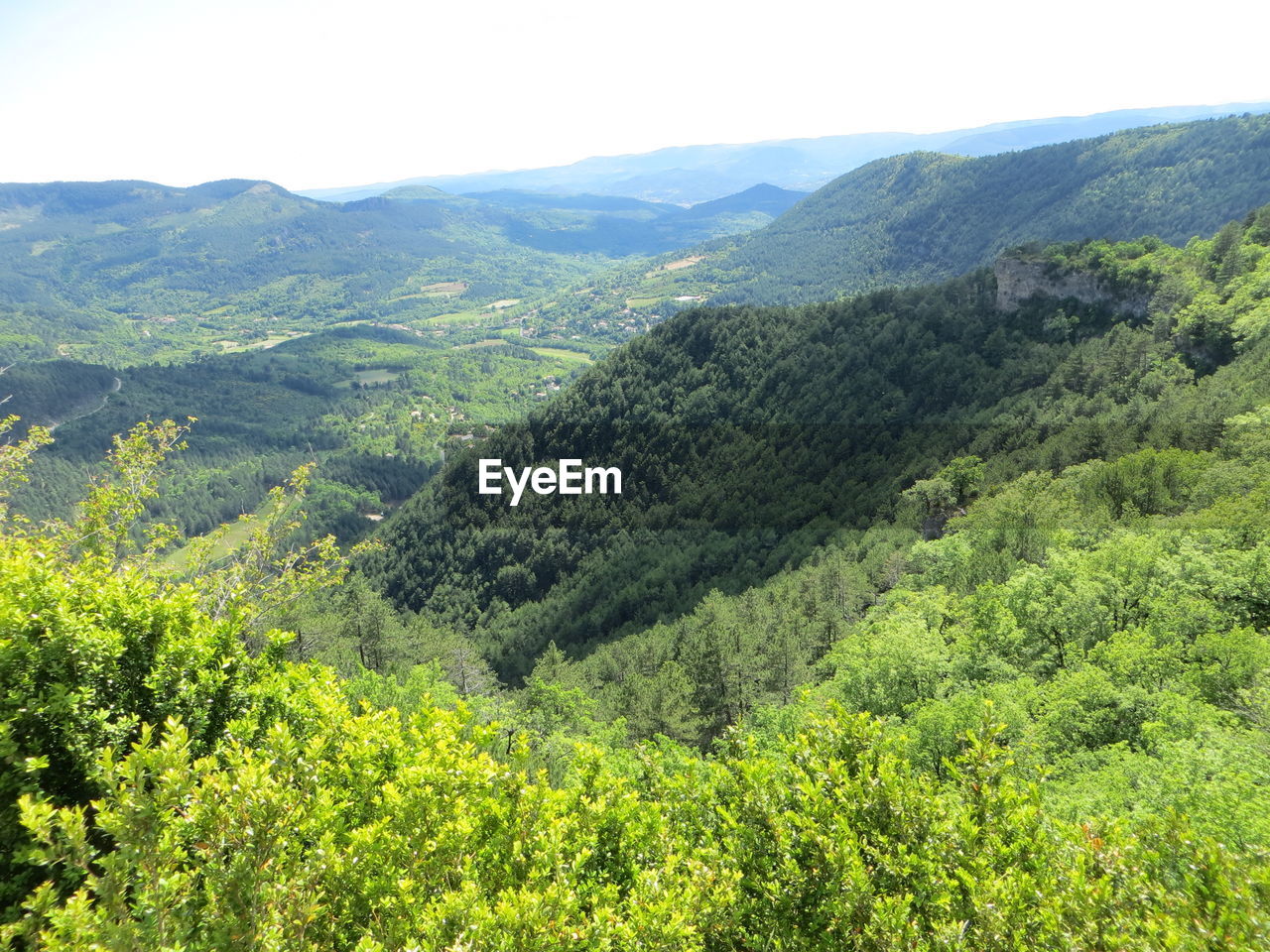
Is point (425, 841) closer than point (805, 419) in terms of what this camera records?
Yes

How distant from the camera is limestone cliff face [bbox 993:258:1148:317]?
118375 mm

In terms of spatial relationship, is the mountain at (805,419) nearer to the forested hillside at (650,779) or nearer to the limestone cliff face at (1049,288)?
the limestone cliff face at (1049,288)

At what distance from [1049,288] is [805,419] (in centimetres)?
5727

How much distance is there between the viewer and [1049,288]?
132 metres

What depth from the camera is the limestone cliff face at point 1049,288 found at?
388ft

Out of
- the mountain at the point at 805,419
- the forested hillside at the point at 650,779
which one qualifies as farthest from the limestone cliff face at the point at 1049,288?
the forested hillside at the point at 650,779

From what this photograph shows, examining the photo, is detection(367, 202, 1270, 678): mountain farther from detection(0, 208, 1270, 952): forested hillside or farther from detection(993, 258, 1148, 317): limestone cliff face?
detection(0, 208, 1270, 952): forested hillside

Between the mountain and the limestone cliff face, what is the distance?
42 cm

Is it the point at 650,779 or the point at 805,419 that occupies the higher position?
the point at 650,779

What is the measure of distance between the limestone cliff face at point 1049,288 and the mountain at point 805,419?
42cm

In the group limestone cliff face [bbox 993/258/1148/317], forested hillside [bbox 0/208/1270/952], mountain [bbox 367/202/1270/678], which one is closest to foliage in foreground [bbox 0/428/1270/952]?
forested hillside [bbox 0/208/1270/952]

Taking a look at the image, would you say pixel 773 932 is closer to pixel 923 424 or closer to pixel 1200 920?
pixel 1200 920

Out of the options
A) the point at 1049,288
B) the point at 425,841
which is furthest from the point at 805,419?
the point at 425,841

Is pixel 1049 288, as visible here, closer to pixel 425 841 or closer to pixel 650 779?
pixel 650 779
